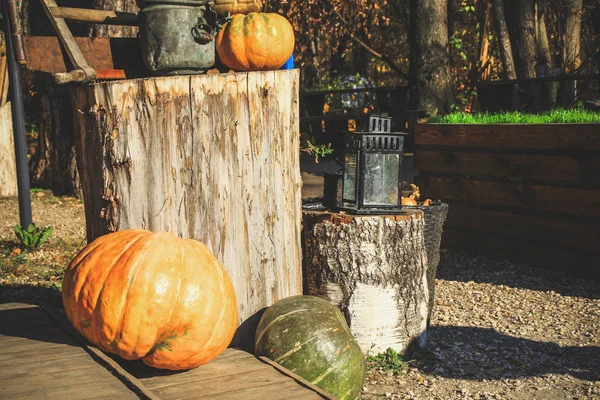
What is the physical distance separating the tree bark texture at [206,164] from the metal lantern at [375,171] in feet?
1.67

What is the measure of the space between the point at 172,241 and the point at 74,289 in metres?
0.55

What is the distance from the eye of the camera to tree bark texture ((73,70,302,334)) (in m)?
4.12

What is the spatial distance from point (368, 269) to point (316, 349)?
32.4 inches

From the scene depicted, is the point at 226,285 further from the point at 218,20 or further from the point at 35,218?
the point at 35,218

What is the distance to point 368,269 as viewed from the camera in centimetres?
472

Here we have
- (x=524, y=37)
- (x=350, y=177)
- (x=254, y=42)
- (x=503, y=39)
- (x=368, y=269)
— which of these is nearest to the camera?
(x=254, y=42)

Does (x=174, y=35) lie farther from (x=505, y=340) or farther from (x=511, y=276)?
(x=511, y=276)

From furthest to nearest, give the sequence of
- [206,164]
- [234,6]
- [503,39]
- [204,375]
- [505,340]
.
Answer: [503,39] → [505,340] → [234,6] → [206,164] → [204,375]

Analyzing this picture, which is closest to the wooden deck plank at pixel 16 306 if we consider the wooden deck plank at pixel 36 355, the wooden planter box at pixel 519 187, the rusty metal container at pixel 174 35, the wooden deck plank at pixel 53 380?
the wooden deck plank at pixel 36 355

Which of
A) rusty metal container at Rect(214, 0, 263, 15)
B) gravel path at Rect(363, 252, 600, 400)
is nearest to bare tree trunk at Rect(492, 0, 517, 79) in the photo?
gravel path at Rect(363, 252, 600, 400)

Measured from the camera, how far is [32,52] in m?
4.59

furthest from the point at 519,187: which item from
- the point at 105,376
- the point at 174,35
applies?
the point at 105,376

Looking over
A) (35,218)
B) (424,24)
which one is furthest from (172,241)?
(424,24)

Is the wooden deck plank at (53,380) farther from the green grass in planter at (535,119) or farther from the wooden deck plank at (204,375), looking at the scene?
the green grass in planter at (535,119)
